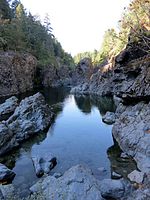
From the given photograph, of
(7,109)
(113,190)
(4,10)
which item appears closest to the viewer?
(113,190)

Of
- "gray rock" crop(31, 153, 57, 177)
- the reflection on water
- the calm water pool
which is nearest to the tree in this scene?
the calm water pool

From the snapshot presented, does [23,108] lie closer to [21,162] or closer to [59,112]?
[59,112]

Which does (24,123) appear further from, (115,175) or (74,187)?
(74,187)

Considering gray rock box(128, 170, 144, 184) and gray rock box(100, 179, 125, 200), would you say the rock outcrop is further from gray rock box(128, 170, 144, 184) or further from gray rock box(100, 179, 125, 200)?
gray rock box(100, 179, 125, 200)

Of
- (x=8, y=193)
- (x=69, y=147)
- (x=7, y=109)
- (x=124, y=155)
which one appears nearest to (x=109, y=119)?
(x=69, y=147)

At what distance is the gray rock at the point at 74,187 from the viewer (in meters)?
11.0

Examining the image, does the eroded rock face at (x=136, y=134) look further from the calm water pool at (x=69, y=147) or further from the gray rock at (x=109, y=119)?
the gray rock at (x=109, y=119)

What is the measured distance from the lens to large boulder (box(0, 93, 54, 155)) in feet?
65.6

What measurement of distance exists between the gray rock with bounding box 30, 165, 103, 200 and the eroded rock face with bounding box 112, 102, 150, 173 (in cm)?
350

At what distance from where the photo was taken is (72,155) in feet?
59.3

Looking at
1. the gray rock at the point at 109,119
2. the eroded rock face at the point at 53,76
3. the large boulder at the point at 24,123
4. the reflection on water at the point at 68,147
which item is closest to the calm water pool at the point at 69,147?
the reflection on water at the point at 68,147

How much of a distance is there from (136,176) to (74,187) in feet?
11.1

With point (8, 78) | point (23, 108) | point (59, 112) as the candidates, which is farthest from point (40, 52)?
point (23, 108)

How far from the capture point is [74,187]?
37.9ft
